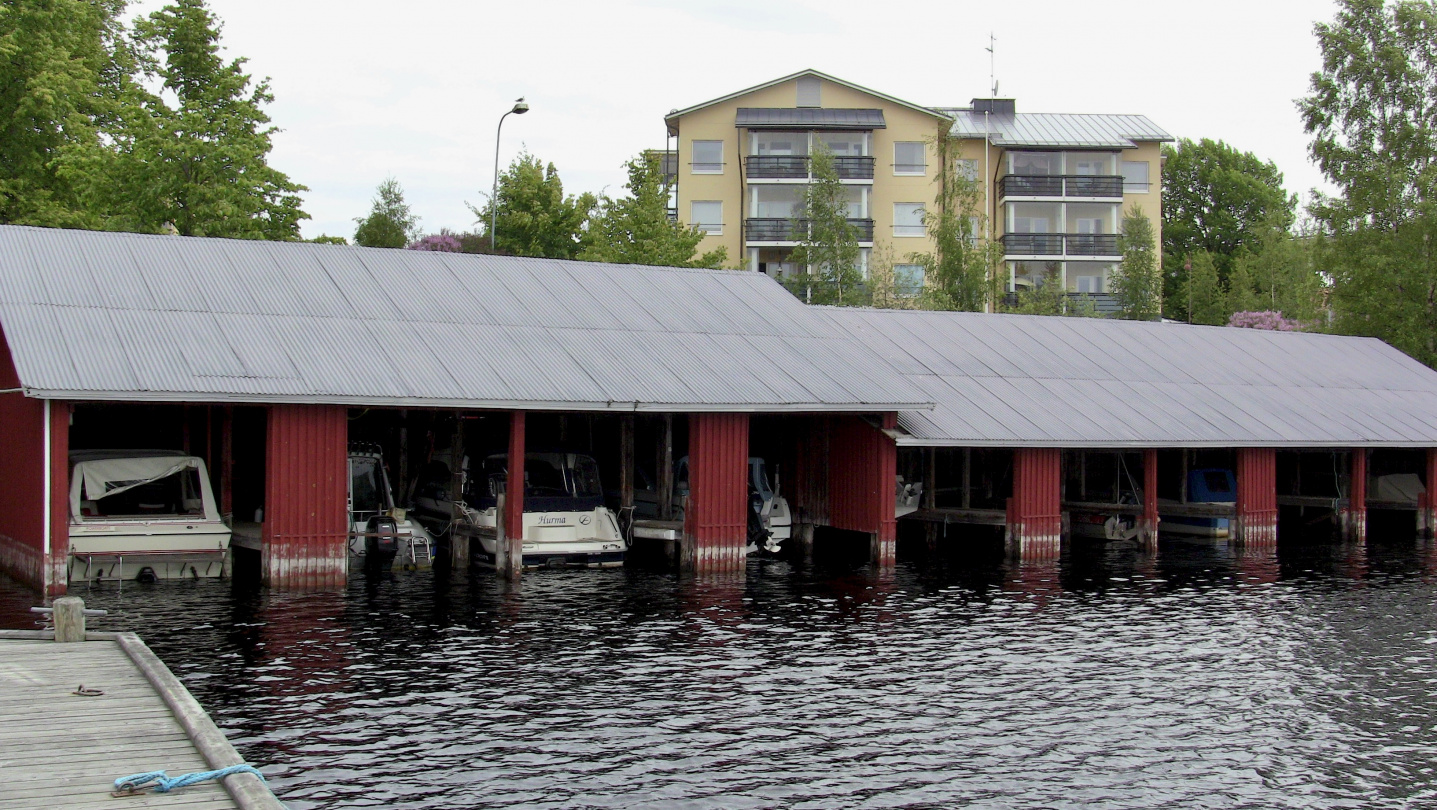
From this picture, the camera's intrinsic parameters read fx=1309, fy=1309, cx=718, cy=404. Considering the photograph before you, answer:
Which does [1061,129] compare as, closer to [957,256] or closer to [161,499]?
[957,256]

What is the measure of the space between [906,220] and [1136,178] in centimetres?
1554

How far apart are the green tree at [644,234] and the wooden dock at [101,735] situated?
3730 centimetres

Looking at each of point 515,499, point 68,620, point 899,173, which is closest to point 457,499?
point 515,499

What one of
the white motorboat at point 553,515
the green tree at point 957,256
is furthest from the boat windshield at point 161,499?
the green tree at point 957,256

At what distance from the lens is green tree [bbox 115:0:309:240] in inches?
1602

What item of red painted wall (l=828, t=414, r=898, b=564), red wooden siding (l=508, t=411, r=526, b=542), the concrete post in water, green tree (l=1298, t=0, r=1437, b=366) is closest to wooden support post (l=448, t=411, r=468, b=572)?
red wooden siding (l=508, t=411, r=526, b=542)

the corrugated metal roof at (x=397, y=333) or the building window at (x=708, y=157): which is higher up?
the building window at (x=708, y=157)

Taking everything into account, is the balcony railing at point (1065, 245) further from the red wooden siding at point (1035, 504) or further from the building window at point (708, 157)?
the red wooden siding at point (1035, 504)

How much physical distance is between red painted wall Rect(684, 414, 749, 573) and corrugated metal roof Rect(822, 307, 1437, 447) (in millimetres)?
4000

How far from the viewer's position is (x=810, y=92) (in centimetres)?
7225

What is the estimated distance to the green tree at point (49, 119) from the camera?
42031 millimetres

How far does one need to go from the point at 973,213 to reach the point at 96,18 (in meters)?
37.3

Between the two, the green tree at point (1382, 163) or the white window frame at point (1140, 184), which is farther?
the white window frame at point (1140, 184)

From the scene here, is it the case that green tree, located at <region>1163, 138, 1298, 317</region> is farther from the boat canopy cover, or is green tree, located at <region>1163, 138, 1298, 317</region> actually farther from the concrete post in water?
the concrete post in water
